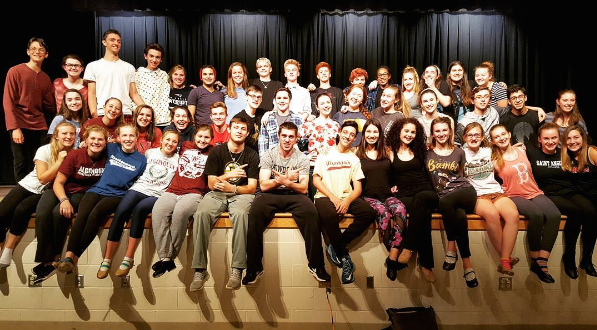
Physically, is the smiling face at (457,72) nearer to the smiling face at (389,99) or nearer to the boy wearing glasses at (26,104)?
the smiling face at (389,99)

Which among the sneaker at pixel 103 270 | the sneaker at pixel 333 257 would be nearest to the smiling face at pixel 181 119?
the sneaker at pixel 103 270

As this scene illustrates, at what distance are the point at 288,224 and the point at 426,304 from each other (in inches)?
50.4

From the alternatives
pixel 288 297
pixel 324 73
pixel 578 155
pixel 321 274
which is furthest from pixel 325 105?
pixel 578 155

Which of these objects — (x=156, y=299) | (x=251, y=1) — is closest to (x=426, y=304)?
(x=156, y=299)

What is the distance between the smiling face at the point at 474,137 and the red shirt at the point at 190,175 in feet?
7.33

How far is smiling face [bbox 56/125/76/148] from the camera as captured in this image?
374cm

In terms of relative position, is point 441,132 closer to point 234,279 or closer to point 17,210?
point 234,279

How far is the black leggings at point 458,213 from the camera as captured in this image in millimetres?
3365

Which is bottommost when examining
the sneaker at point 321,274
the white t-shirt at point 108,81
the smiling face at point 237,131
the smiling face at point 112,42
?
the sneaker at point 321,274

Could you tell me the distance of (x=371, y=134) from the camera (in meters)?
3.71

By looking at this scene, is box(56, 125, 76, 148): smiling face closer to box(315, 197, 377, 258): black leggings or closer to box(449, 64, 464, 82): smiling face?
box(315, 197, 377, 258): black leggings

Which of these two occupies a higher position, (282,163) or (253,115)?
(253,115)

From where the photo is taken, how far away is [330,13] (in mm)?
7199

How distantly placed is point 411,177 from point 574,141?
4.76 feet
